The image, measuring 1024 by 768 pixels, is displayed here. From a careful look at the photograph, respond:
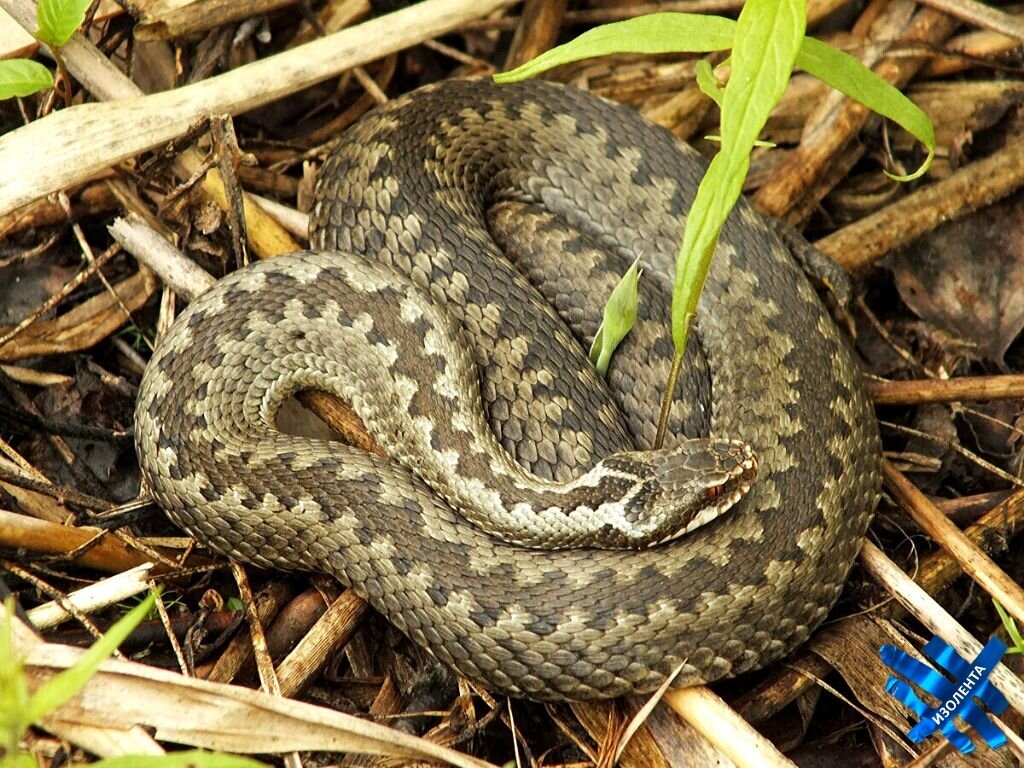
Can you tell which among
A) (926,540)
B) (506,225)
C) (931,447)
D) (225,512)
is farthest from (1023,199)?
(225,512)

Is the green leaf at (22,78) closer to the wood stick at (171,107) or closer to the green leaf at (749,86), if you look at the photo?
the wood stick at (171,107)

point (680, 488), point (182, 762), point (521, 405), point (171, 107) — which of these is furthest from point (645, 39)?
point (171, 107)

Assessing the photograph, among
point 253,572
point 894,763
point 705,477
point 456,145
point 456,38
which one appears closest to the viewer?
point 894,763

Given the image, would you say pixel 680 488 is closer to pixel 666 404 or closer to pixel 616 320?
pixel 666 404

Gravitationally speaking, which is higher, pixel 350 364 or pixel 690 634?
pixel 350 364

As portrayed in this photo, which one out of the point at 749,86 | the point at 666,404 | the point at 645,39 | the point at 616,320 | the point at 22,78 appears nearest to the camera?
the point at 749,86

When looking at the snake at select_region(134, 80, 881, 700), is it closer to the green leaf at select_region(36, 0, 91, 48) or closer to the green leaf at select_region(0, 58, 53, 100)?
the green leaf at select_region(0, 58, 53, 100)

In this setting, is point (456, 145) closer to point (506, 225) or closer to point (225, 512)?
point (506, 225)
